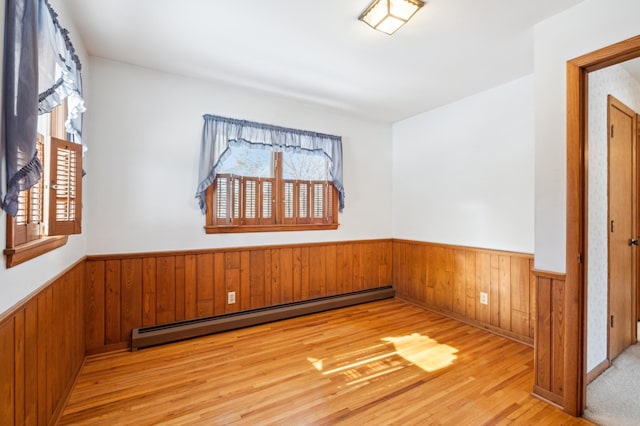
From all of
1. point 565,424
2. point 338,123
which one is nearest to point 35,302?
point 565,424

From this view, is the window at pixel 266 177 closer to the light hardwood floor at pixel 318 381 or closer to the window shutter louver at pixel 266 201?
the window shutter louver at pixel 266 201

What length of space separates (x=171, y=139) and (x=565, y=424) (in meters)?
3.64

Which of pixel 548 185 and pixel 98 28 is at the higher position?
pixel 98 28

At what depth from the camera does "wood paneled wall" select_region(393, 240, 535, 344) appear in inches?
114

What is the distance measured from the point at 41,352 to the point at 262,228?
205 cm

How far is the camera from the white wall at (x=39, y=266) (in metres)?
1.17

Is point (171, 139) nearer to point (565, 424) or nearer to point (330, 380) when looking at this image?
point (330, 380)

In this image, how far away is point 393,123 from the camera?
442 cm

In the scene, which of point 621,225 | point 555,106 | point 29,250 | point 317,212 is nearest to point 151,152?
point 29,250

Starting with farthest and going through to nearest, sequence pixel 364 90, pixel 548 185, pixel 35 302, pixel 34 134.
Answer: pixel 364 90, pixel 548 185, pixel 35 302, pixel 34 134


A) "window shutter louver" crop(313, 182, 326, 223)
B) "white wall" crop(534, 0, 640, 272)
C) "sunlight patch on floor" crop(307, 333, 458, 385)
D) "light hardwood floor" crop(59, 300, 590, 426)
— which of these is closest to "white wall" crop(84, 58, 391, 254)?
"window shutter louver" crop(313, 182, 326, 223)

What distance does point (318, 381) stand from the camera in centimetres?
217

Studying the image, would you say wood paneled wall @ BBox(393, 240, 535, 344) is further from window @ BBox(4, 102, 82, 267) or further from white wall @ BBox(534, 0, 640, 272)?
window @ BBox(4, 102, 82, 267)

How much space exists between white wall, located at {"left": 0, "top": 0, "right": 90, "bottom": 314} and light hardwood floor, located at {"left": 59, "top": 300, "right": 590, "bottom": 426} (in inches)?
35.2
